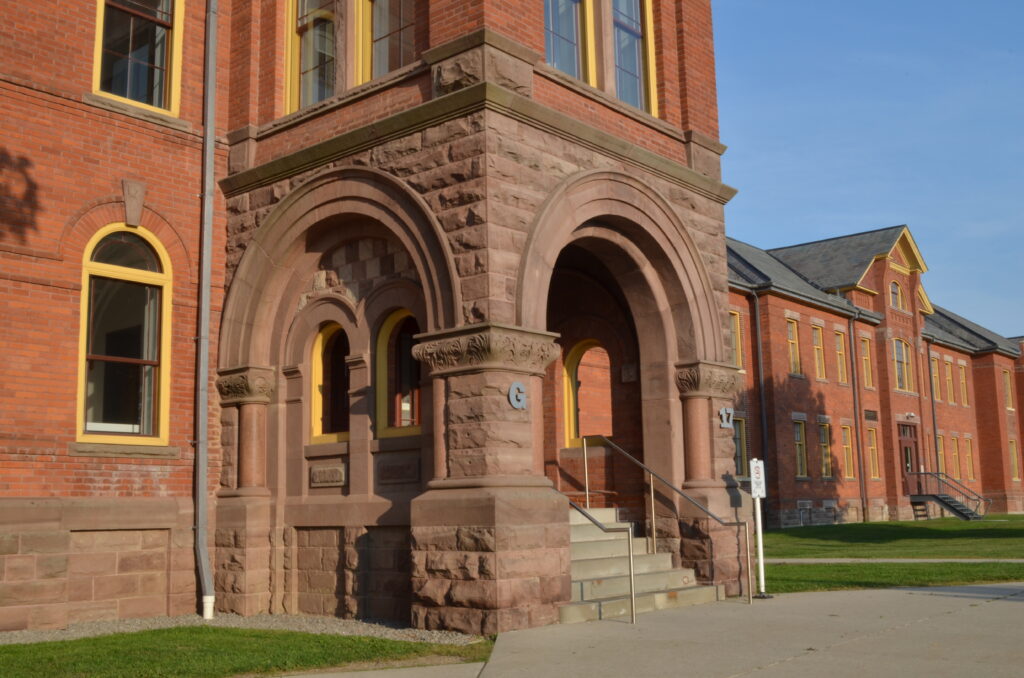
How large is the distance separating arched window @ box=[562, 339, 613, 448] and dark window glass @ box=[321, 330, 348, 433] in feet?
11.9

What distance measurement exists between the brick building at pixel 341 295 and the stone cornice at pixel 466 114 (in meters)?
0.04

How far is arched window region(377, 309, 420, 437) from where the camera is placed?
12.0 m

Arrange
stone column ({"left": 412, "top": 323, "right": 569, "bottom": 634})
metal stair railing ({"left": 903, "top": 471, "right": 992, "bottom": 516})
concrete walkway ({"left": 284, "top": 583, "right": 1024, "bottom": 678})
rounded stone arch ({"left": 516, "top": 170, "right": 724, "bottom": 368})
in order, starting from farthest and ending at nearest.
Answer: metal stair railing ({"left": 903, "top": 471, "right": 992, "bottom": 516}) → rounded stone arch ({"left": 516, "top": 170, "right": 724, "bottom": 368}) → stone column ({"left": 412, "top": 323, "right": 569, "bottom": 634}) → concrete walkway ({"left": 284, "top": 583, "right": 1024, "bottom": 678})

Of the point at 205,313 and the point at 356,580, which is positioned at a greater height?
the point at 205,313

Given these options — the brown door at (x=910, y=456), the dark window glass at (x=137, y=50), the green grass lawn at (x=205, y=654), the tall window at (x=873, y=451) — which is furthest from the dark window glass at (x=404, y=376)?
the brown door at (x=910, y=456)

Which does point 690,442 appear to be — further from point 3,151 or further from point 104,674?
point 3,151

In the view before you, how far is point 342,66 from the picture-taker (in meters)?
12.8

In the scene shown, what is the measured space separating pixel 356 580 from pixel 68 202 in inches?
213

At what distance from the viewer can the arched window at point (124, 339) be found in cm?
1205

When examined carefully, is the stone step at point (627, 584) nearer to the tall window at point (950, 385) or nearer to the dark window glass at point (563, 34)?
the dark window glass at point (563, 34)

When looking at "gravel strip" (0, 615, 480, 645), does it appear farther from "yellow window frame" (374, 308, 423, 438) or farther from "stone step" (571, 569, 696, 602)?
"yellow window frame" (374, 308, 423, 438)

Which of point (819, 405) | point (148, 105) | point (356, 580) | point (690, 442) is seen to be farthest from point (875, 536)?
point (148, 105)

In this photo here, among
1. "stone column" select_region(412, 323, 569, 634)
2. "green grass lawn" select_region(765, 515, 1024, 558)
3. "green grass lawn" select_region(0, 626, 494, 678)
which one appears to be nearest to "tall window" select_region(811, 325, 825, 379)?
"green grass lawn" select_region(765, 515, 1024, 558)

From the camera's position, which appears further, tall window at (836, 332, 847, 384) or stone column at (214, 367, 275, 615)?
tall window at (836, 332, 847, 384)
